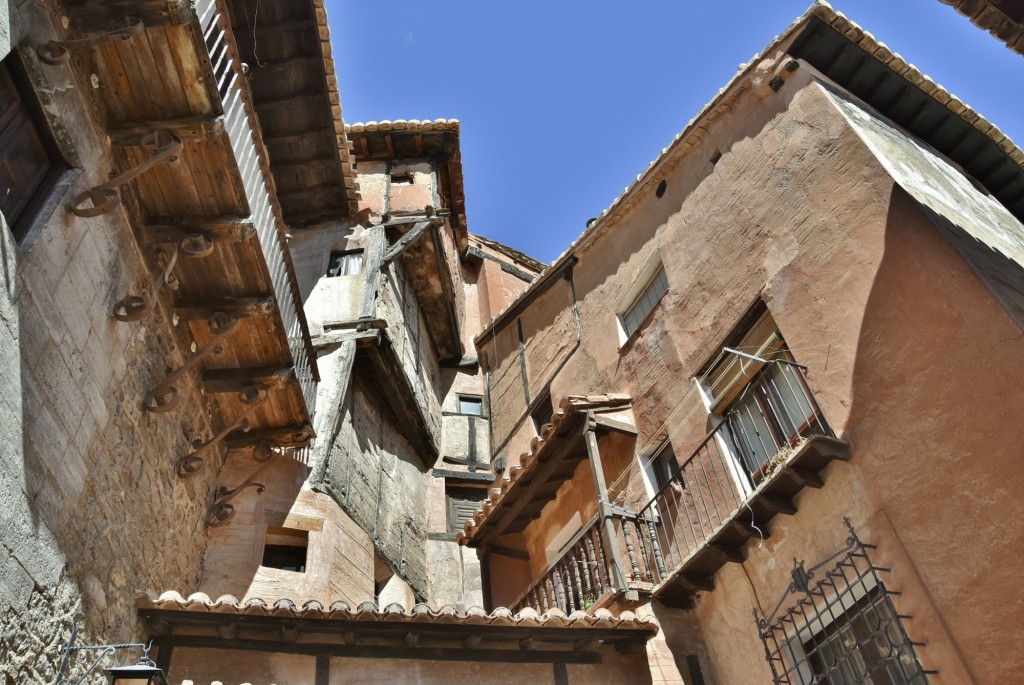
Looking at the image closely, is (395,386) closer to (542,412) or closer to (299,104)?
(542,412)

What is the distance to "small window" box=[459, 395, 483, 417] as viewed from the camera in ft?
59.2

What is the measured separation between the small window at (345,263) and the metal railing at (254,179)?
6.36m

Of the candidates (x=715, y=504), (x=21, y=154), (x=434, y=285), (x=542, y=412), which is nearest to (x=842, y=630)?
(x=715, y=504)

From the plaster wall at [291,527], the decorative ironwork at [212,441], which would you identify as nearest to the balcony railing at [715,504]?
the plaster wall at [291,527]

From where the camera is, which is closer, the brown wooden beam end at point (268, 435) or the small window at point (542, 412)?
the brown wooden beam end at point (268, 435)

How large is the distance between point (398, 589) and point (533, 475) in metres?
2.68

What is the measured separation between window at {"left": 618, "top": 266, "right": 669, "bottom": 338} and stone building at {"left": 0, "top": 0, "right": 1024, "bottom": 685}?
0.06m

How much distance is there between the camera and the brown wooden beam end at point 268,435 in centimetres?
920

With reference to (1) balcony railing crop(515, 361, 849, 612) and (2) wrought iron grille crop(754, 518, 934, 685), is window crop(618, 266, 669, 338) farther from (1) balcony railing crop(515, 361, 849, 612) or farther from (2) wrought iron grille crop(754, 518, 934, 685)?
(2) wrought iron grille crop(754, 518, 934, 685)

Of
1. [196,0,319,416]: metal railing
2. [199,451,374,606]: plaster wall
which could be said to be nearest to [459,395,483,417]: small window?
[199,451,374,606]: plaster wall

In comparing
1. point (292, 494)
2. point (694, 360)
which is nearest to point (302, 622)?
point (292, 494)

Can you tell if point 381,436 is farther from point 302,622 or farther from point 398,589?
point 302,622

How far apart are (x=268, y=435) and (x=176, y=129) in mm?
3972

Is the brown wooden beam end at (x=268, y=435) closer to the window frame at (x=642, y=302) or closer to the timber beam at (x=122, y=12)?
the timber beam at (x=122, y=12)
